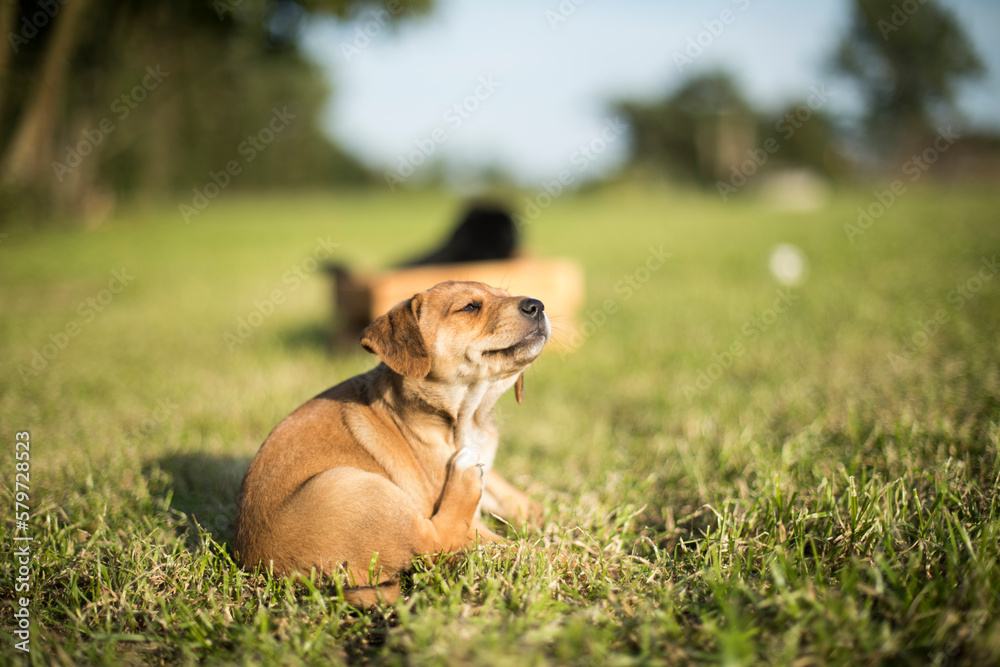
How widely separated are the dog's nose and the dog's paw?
64 centimetres

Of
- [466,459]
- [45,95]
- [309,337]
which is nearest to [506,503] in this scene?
[466,459]

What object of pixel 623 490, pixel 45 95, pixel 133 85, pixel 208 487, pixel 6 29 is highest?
pixel 133 85

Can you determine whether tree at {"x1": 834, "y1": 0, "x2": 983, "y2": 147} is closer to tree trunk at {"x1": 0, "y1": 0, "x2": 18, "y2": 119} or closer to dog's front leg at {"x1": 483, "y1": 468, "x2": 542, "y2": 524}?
tree trunk at {"x1": 0, "y1": 0, "x2": 18, "y2": 119}

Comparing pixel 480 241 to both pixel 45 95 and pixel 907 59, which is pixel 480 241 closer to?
pixel 45 95

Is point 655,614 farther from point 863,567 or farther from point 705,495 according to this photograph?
point 705,495

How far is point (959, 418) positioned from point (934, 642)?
229cm

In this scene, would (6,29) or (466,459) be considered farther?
Answer: (6,29)

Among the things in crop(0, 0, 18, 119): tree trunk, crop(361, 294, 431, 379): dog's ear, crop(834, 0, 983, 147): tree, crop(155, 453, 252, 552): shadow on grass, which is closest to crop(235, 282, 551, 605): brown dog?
crop(361, 294, 431, 379): dog's ear

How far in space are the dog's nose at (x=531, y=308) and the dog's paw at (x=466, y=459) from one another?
0.64 m

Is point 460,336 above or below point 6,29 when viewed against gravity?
below

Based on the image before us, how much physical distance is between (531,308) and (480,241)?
4.17 metres

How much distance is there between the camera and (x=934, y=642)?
163 cm

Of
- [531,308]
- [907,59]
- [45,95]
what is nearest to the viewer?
[531,308]

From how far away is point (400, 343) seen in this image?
92.8 inches
